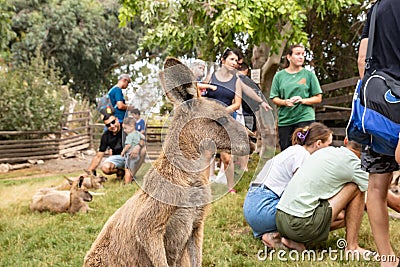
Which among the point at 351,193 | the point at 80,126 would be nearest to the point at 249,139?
the point at 351,193

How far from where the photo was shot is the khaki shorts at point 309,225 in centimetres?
372

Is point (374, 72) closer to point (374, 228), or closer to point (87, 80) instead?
point (374, 228)

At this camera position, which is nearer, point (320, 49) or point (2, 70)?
point (320, 49)

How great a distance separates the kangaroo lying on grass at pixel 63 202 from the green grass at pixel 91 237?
151 mm

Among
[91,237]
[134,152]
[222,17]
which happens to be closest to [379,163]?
[134,152]

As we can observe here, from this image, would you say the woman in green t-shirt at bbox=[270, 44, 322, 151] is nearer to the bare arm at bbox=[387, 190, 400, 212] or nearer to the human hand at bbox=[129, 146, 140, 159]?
the bare arm at bbox=[387, 190, 400, 212]

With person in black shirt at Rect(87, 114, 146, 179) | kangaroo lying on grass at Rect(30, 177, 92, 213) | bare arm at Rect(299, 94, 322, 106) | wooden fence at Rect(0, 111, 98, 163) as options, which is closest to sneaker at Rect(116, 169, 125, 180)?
person in black shirt at Rect(87, 114, 146, 179)

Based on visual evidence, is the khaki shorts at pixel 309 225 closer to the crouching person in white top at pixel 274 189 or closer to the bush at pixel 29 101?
the crouching person in white top at pixel 274 189

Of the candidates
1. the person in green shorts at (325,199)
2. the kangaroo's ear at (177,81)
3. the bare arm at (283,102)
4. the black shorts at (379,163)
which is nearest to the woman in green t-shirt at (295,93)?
the bare arm at (283,102)

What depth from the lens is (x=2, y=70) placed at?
15.6 meters

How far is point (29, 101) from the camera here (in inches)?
559

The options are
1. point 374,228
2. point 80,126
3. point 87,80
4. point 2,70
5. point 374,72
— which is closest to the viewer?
point 374,72

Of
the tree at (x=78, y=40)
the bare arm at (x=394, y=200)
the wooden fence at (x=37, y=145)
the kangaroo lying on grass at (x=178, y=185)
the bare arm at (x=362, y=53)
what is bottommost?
the wooden fence at (x=37, y=145)

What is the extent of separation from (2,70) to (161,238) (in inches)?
608
